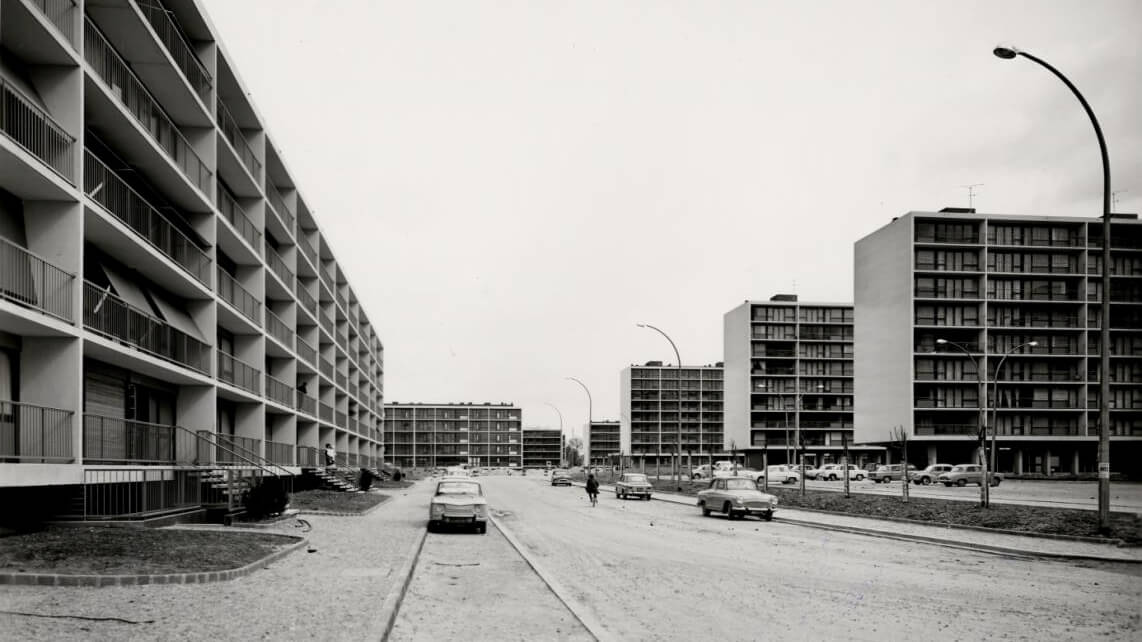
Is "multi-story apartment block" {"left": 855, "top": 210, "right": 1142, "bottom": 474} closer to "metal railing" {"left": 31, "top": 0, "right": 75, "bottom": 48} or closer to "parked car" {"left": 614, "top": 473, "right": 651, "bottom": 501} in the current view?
"parked car" {"left": 614, "top": 473, "right": 651, "bottom": 501}

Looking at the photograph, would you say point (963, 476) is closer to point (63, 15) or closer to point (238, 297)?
point (238, 297)

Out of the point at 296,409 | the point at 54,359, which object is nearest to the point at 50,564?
the point at 54,359

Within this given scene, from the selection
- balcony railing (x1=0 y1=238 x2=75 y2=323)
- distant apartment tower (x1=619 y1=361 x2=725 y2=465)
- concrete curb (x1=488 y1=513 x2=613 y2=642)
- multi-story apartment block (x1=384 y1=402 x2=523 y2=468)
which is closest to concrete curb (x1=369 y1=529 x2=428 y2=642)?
concrete curb (x1=488 y1=513 x2=613 y2=642)

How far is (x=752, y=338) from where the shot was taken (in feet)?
372

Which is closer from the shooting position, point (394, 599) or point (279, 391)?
point (394, 599)

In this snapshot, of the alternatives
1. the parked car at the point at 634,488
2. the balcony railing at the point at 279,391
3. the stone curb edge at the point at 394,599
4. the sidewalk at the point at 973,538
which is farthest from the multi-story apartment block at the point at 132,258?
the sidewalk at the point at 973,538

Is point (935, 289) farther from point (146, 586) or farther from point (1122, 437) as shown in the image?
point (146, 586)

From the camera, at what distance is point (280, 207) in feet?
138

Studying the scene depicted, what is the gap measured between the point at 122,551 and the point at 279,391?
2774 centimetres

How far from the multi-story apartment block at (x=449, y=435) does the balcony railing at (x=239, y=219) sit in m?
157

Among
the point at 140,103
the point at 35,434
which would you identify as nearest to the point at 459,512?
the point at 35,434

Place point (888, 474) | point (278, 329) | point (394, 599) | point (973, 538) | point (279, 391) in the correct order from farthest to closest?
1. point (888, 474)
2. point (278, 329)
3. point (279, 391)
4. point (973, 538)
5. point (394, 599)

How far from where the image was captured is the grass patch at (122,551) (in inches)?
489

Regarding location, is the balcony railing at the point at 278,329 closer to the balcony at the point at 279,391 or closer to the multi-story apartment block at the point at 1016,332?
the balcony at the point at 279,391
